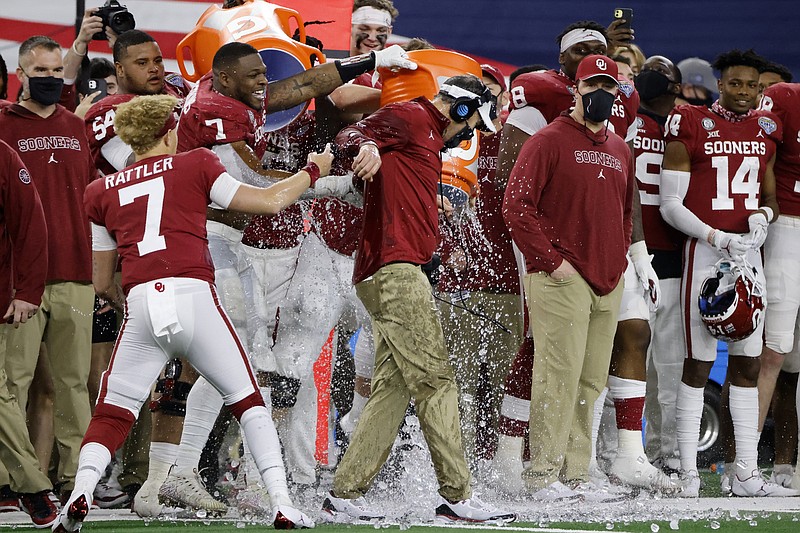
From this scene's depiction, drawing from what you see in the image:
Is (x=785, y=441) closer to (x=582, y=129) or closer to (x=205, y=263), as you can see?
(x=582, y=129)

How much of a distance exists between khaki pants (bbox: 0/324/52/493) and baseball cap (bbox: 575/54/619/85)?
3.10 m

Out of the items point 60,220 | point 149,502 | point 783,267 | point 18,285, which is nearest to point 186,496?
point 149,502

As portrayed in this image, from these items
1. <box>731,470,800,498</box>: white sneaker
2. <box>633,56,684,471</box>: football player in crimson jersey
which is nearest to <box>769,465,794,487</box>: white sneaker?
<box>731,470,800,498</box>: white sneaker

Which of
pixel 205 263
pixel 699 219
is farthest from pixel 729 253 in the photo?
pixel 205 263

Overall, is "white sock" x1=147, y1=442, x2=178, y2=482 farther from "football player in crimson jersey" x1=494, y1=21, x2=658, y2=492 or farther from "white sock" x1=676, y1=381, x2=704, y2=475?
"white sock" x1=676, y1=381, x2=704, y2=475

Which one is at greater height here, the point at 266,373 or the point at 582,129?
the point at 582,129

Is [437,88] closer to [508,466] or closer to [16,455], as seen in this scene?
[508,466]

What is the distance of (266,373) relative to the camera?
623 centimetres

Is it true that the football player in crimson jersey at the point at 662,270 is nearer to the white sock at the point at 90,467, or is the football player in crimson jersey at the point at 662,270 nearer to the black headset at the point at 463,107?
the black headset at the point at 463,107

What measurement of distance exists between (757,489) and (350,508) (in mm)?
2561

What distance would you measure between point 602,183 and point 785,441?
2167mm

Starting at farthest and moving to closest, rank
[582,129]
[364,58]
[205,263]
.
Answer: [582,129], [364,58], [205,263]

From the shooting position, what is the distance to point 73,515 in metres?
4.87

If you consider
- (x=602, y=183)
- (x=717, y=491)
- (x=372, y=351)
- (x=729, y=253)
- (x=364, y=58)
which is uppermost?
(x=364, y=58)
